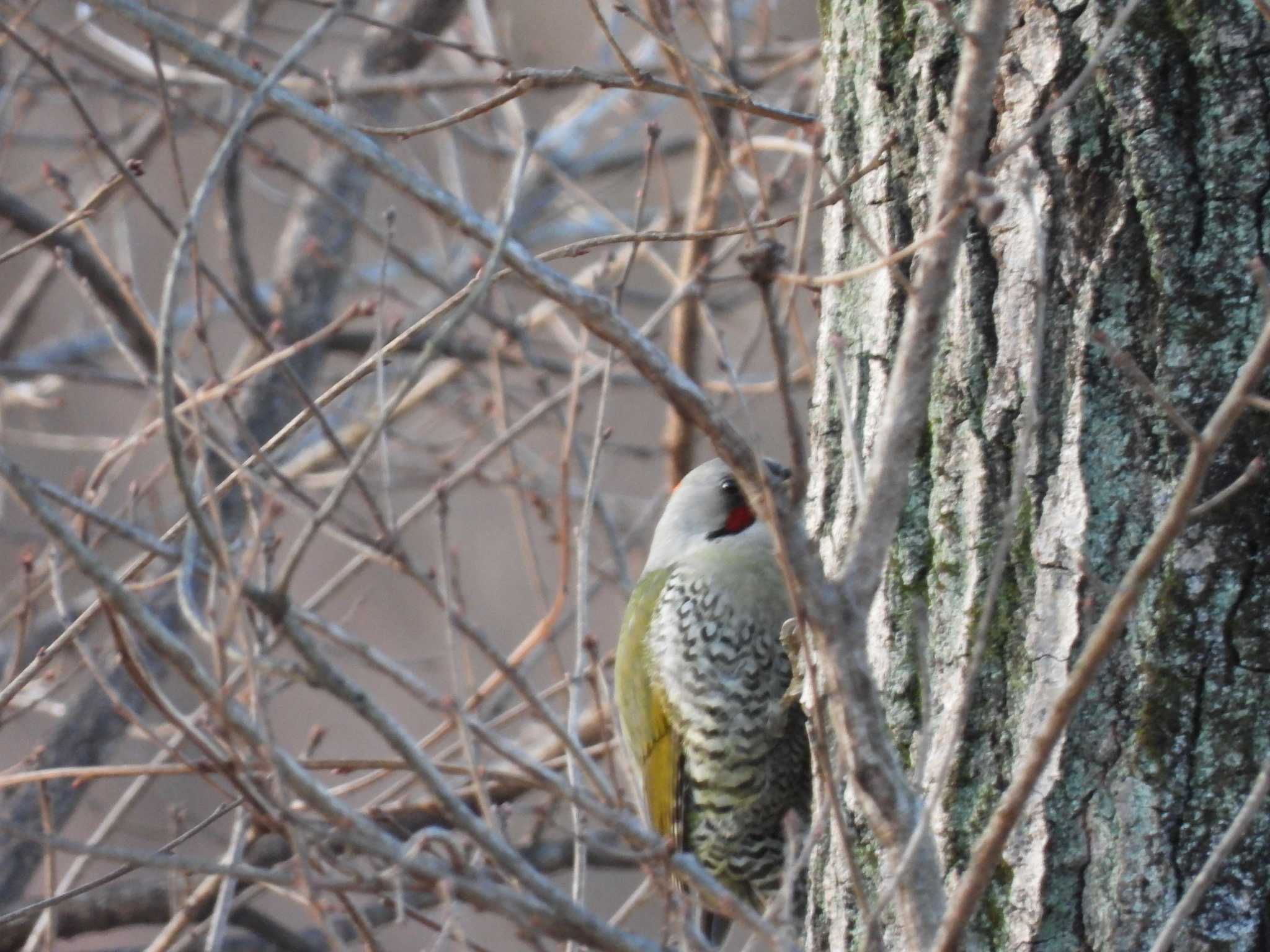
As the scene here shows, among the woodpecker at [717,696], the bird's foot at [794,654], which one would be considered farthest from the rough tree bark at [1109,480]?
the woodpecker at [717,696]

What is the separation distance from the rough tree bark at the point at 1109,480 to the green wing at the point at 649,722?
155 centimetres

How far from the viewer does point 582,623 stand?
2.24 meters

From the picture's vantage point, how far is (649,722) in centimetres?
Result: 352

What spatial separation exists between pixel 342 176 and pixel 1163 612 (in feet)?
12.6

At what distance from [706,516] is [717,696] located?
525 mm

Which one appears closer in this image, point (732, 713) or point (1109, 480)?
point (1109, 480)

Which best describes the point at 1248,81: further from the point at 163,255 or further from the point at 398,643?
the point at 163,255

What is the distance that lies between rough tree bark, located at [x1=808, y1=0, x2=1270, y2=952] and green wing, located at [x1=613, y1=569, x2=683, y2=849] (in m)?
1.55

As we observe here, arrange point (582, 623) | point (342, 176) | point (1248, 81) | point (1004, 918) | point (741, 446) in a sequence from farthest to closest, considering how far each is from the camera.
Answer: point (342, 176)
point (582, 623)
point (1004, 918)
point (1248, 81)
point (741, 446)

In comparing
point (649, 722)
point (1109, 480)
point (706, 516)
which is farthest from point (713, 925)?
point (1109, 480)

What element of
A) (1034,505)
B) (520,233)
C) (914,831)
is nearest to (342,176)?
(520,233)

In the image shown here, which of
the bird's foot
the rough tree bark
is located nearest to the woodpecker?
the bird's foot

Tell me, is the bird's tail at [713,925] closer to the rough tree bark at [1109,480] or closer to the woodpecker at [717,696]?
the woodpecker at [717,696]

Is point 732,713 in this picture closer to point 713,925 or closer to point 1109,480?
point 713,925
